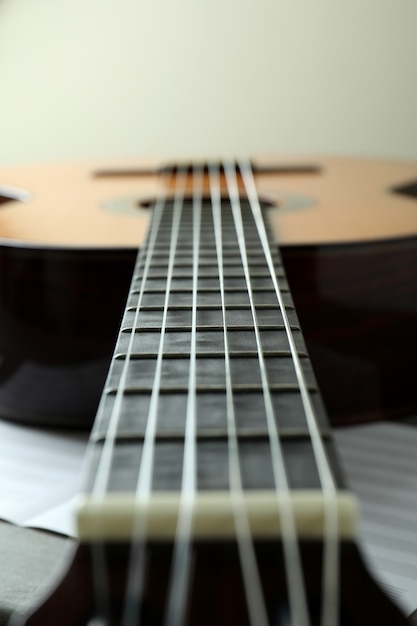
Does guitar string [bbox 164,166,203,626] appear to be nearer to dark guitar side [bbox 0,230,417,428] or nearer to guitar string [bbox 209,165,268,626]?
guitar string [bbox 209,165,268,626]

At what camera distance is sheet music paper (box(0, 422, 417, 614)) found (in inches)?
23.3

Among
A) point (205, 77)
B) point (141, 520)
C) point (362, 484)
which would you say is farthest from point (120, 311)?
point (205, 77)

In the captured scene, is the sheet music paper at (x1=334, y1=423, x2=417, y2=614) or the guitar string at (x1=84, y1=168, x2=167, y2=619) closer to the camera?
the guitar string at (x1=84, y1=168, x2=167, y2=619)

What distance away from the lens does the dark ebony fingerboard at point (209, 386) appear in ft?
1.04

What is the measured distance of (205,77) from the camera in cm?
195

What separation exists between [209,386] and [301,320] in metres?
0.46

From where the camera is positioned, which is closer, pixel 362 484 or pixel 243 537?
pixel 243 537

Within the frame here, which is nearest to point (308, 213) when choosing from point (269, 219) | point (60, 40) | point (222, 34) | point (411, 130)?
point (269, 219)

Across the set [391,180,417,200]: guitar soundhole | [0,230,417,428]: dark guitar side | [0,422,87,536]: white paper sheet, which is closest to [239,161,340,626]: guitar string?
[0,422,87,536]: white paper sheet

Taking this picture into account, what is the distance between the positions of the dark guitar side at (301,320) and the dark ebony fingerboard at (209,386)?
0.18 metres

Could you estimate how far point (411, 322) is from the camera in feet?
2.87

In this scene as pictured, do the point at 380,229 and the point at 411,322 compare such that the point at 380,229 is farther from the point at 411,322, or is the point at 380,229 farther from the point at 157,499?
the point at 157,499

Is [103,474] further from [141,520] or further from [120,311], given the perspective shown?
[120,311]

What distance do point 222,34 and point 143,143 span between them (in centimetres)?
31
